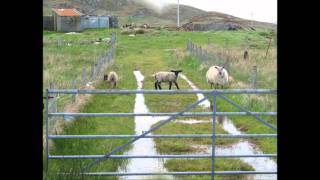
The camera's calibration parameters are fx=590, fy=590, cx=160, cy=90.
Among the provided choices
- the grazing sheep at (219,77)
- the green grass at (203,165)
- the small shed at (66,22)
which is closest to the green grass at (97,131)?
the green grass at (203,165)

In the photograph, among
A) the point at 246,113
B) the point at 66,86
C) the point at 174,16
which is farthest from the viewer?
the point at 174,16

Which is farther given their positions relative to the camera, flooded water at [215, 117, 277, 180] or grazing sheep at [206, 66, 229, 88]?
grazing sheep at [206, 66, 229, 88]

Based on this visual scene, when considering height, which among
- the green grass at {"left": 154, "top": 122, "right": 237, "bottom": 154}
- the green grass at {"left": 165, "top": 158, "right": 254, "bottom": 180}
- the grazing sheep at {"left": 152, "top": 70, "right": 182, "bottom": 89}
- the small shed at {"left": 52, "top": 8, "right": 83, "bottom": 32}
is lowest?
the green grass at {"left": 165, "top": 158, "right": 254, "bottom": 180}

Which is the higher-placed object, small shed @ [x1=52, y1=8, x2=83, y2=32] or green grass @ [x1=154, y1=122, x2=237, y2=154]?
small shed @ [x1=52, y1=8, x2=83, y2=32]

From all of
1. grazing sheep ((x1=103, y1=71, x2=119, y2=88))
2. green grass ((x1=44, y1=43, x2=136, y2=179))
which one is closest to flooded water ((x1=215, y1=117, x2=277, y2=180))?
green grass ((x1=44, y1=43, x2=136, y2=179))

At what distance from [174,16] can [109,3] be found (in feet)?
67.9

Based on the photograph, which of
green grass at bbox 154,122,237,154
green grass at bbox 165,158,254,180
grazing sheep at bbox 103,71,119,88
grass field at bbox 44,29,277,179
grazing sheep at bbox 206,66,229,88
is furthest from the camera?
grazing sheep at bbox 103,71,119,88

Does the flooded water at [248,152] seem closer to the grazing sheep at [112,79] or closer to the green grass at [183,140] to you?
the green grass at [183,140]

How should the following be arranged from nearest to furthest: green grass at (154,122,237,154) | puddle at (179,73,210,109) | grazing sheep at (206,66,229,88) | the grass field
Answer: the grass field → green grass at (154,122,237,154) → puddle at (179,73,210,109) → grazing sheep at (206,66,229,88)

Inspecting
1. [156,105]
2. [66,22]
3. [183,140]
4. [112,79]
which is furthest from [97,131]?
[66,22]

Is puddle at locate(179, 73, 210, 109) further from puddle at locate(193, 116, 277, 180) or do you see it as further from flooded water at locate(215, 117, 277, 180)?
puddle at locate(193, 116, 277, 180)

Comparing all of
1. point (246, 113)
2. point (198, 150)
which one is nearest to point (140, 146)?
point (198, 150)
